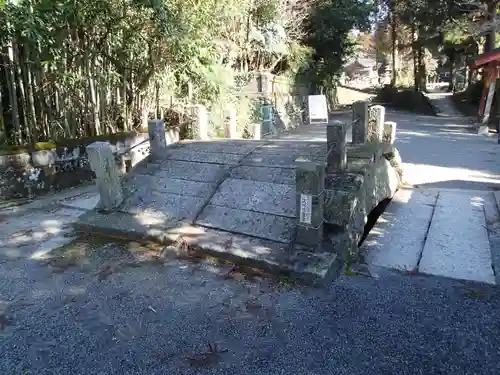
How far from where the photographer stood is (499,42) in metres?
21.4

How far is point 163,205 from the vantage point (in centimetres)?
469

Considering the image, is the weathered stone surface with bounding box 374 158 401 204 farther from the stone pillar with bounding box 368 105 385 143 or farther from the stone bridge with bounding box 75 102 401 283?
the stone pillar with bounding box 368 105 385 143

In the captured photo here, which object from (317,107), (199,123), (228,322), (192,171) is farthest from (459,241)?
(317,107)

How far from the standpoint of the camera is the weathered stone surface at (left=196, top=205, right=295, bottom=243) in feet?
12.7

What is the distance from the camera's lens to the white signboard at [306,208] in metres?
3.57

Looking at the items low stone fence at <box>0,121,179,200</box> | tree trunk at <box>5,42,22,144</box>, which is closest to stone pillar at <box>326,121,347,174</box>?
low stone fence at <box>0,121,179,200</box>

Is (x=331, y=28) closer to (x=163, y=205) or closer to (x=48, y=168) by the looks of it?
(x=48, y=168)

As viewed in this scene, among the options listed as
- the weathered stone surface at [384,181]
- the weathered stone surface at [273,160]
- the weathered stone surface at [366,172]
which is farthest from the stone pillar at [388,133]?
the weathered stone surface at [273,160]

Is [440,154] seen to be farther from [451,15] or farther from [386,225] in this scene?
[451,15]

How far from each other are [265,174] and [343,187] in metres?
1.11

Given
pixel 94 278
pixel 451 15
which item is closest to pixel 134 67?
pixel 94 278

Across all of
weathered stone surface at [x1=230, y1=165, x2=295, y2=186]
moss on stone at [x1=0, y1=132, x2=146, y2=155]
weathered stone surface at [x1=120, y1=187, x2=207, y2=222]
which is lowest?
weathered stone surface at [x1=120, y1=187, x2=207, y2=222]

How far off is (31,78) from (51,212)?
2.16 m

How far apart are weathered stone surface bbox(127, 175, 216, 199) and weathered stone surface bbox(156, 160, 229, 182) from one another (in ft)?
0.28
